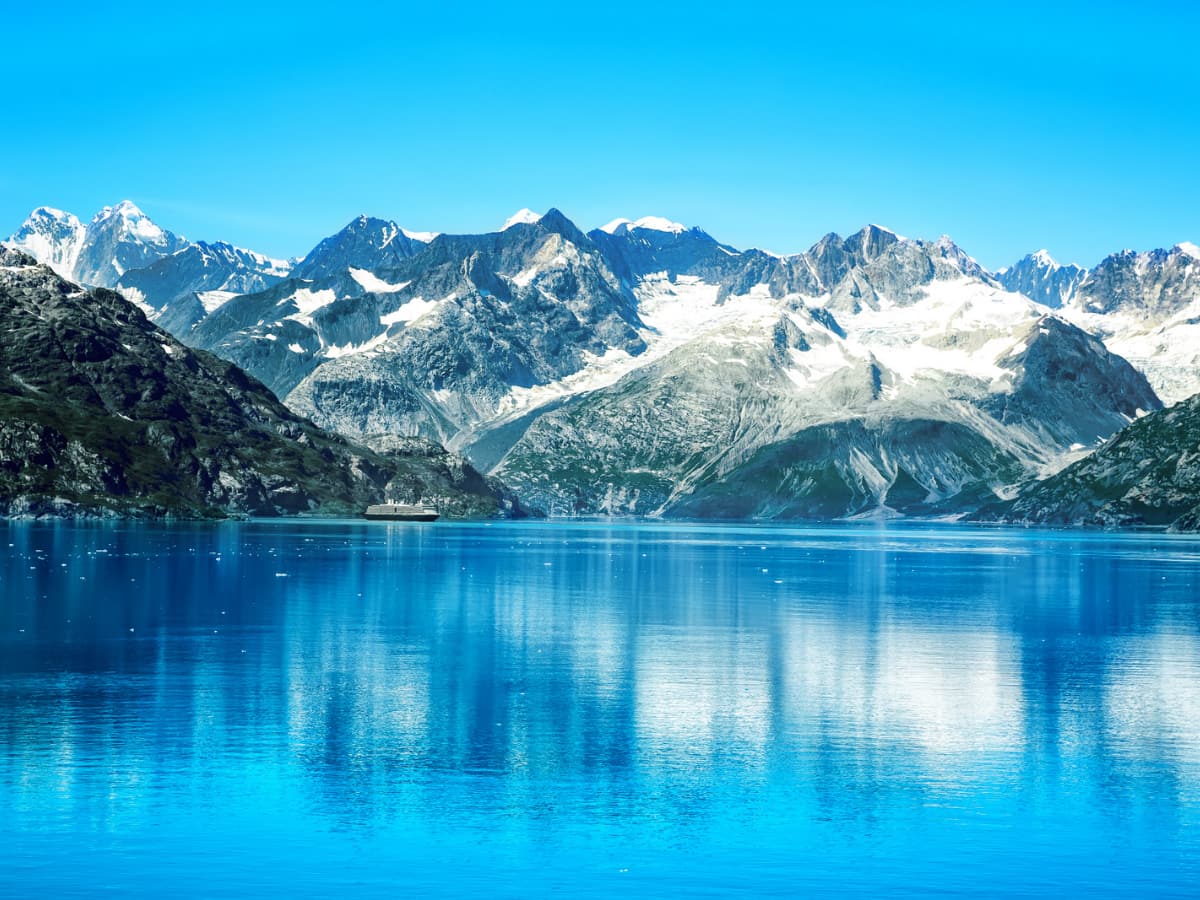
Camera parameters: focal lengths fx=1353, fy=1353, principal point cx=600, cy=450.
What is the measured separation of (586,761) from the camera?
6725cm

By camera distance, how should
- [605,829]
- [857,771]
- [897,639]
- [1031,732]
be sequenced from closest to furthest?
[605,829] < [857,771] < [1031,732] < [897,639]

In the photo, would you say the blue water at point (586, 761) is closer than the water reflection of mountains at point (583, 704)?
Yes

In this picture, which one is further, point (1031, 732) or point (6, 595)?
point (6, 595)

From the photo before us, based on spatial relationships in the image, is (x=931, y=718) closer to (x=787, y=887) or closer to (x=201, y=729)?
(x=787, y=887)

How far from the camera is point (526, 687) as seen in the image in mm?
91562

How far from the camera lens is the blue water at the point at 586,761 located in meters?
49.8

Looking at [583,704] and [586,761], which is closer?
[586,761]

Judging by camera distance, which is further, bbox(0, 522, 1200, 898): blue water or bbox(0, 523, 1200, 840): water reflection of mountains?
bbox(0, 523, 1200, 840): water reflection of mountains

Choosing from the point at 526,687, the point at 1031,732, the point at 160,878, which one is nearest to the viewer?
the point at 160,878

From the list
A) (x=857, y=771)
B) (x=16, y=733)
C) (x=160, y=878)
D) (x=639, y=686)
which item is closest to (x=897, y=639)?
(x=639, y=686)

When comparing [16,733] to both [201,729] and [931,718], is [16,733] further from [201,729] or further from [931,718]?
[931,718]

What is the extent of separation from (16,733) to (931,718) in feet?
167

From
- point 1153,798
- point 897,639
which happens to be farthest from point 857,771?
point 897,639

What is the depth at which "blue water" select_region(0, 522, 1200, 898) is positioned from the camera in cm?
4975
